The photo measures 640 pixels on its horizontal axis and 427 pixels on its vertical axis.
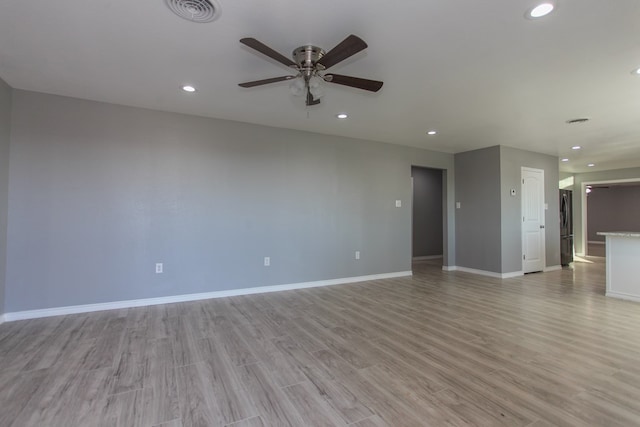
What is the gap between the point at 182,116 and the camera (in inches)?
158

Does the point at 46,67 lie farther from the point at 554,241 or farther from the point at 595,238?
the point at 595,238

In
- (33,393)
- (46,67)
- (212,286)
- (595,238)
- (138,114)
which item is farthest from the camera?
(595,238)

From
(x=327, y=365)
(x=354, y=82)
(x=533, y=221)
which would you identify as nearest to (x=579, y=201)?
(x=533, y=221)

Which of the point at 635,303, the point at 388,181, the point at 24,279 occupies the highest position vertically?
the point at 388,181

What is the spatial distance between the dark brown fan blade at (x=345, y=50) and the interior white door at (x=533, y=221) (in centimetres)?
542

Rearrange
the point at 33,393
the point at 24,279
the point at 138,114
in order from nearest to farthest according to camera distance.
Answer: the point at 33,393 < the point at 24,279 < the point at 138,114

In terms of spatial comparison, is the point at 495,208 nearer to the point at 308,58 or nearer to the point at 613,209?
the point at 308,58

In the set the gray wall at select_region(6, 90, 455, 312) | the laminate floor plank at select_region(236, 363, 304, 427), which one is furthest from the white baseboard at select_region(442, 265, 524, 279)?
the laminate floor plank at select_region(236, 363, 304, 427)

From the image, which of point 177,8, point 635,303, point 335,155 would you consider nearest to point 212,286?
point 335,155

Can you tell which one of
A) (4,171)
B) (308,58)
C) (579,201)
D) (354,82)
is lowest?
(579,201)

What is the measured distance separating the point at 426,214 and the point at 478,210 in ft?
6.68

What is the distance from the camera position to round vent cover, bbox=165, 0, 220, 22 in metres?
1.89

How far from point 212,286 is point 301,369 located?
2.32 meters

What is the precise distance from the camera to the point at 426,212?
7961 mm
